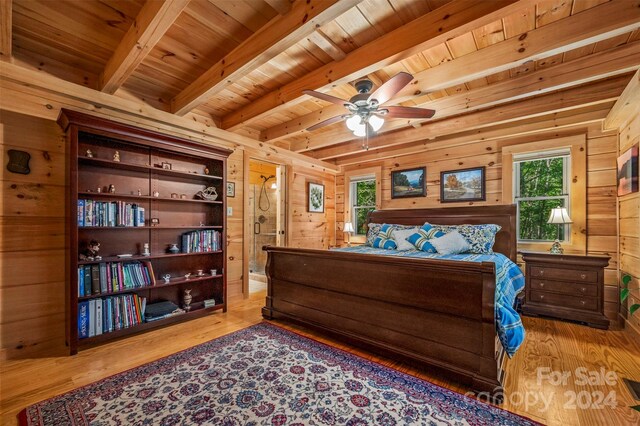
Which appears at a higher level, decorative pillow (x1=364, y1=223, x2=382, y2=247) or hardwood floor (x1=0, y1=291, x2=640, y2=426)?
decorative pillow (x1=364, y1=223, x2=382, y2=247)

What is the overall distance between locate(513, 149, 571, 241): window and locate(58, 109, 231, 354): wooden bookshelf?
3.87 metres

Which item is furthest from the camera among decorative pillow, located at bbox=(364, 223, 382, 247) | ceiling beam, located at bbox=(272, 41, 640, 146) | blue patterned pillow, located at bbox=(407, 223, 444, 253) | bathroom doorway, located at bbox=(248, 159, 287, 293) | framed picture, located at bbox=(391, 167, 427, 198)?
bathroom doorway, located at bbox=(248, 159, 287, 293)

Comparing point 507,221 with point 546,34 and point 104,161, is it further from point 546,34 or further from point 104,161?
point 104,161

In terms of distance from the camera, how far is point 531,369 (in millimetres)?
2055

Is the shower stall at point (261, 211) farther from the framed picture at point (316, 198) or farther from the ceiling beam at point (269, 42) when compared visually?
the ceiling beam at point (269, 42)

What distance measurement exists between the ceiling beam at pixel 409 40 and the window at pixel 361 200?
2.96 meters

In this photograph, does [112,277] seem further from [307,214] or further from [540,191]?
[540,191]

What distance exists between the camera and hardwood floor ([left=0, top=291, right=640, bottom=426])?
5.32 ft

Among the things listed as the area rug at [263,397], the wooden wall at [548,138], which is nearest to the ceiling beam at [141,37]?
the area rug at [263,397]

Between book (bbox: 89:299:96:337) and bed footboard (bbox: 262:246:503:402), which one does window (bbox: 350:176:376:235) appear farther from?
book (bbox: 89:299:96:337)

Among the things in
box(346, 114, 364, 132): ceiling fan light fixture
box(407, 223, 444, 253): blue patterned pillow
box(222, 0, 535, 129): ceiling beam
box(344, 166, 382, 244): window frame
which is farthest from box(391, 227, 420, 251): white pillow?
box(222, 0, 535, 129): ceiling beam

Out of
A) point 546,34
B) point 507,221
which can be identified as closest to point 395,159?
point 507,221

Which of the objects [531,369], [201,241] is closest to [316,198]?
[201,241]

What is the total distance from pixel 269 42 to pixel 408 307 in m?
2.16
